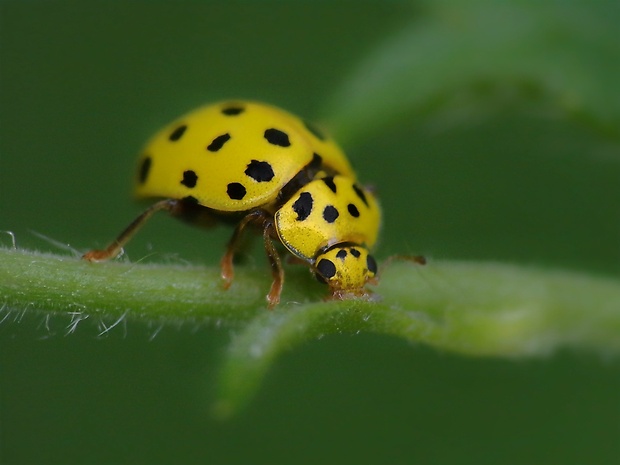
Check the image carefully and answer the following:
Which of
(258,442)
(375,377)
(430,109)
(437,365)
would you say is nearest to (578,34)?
(430,109)

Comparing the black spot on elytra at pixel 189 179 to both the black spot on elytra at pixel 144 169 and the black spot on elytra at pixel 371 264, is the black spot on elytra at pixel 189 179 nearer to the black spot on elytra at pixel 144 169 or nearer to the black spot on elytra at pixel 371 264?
the black spot on elytra at pixel 144 169

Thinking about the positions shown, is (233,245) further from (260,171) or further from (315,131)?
(315,131)

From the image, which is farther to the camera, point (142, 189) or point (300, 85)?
point (300, 85)

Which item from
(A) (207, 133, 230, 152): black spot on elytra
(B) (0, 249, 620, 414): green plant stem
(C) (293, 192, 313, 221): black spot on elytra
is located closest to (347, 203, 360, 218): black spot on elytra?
(C) (293, 192, 313, 221): black spot on elytra

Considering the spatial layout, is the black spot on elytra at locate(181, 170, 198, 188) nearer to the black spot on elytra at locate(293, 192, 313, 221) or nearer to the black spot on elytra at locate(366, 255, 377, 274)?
the black spot on elytra at locate(293, 192, 313, 221)

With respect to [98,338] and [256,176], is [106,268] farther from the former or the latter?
[256,176]

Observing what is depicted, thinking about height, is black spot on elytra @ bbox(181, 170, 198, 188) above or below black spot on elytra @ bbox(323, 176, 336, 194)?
below

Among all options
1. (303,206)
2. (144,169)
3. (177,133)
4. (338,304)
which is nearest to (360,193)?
(303,206)
